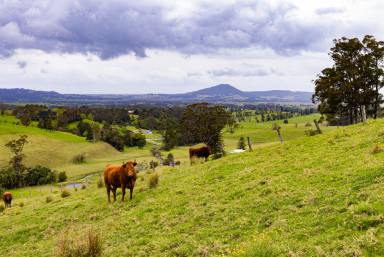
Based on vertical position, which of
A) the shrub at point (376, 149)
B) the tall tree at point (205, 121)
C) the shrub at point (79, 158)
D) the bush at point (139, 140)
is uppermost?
the shrub at point (376, 149)

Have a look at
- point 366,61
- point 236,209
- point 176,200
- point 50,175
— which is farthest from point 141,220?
point 50,175

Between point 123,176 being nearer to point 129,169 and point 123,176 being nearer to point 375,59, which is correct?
point 129,169

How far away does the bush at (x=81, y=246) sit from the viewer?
12.2 m

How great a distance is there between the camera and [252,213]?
14016 millimetres

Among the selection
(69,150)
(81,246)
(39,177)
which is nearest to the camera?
(81,246)

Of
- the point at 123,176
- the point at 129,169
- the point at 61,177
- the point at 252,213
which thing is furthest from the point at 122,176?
the point at 61,177

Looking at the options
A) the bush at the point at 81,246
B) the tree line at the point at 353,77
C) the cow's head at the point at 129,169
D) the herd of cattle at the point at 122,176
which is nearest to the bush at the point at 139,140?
the tree line at the point at 353,77

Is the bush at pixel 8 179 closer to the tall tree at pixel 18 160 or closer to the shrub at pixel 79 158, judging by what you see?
the tall tree at pixel 18 160

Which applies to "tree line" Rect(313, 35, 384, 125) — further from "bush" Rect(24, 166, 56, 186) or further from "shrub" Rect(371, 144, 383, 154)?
"bush" Rect(24, 166, 56, 186)

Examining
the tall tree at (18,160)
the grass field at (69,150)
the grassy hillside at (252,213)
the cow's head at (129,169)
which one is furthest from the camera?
the grass field at (69,150)

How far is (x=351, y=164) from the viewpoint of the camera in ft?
57.2

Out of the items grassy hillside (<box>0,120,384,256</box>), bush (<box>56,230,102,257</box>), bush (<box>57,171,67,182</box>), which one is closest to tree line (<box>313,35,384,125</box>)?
grassy hillside (<box>0,120,384,256</box>)

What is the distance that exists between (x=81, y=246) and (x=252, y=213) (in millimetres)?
5974

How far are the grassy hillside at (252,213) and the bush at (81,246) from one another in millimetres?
649
